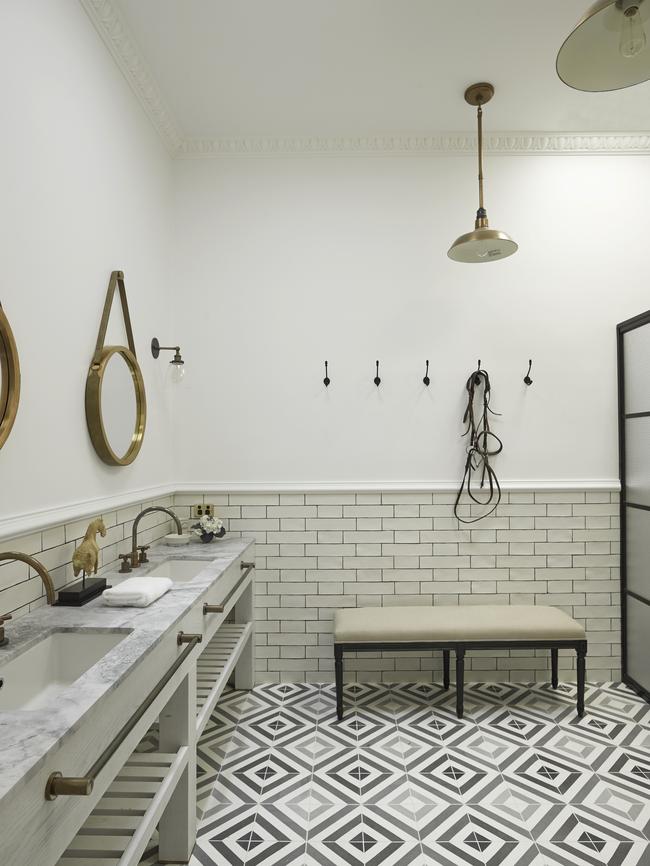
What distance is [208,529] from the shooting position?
10.3 ft

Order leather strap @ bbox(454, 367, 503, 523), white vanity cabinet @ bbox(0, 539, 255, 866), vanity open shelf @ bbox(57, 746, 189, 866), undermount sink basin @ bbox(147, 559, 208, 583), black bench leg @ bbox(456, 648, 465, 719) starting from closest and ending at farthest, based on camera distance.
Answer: white vanity cabinet @ bbox(0, 539, 255, 866)
vanity open shelf @ bbox(57, 746, 189, 866)
undermount sink basin @ bbox(147, 559, 208, 583)
black bench leg @ bbox(456, 648, 465, 719)
leather strap @ bbox(454, 367, 503, 523)

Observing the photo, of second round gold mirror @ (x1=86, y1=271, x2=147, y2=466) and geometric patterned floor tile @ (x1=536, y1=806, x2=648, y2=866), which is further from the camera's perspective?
second round gold mirror @ (x1=86, y1=271, x2=147, y2=466)

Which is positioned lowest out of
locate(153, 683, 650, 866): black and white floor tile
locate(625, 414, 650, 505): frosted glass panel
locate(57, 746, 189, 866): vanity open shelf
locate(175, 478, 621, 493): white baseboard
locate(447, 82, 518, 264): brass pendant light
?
locate(153, 683, 650, 866): black and white floor tile

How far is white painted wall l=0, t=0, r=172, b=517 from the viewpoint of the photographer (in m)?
1.83

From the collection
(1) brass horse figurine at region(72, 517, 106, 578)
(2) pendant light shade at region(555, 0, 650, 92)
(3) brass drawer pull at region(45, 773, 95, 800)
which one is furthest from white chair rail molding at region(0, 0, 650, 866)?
(3) brass drawer pull at region(45, 773, 95, 800)

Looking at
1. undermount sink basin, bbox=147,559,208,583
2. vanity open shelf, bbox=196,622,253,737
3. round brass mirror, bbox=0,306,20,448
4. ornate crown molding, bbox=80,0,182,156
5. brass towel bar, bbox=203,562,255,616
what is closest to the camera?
round brass mirror, bbox=0,306,20,448

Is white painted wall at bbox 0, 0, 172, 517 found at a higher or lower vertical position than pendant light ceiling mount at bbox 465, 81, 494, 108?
lower

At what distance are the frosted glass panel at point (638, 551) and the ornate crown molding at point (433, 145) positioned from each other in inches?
83.9

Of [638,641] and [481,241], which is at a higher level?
[481,241]

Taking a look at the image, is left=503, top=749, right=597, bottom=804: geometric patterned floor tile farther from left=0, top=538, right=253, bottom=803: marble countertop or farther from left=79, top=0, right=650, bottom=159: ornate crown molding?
left=79, top=0, right=650, bottom=159: ornate crown molding

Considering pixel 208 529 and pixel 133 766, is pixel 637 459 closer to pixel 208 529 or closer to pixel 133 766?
pixel 208 529

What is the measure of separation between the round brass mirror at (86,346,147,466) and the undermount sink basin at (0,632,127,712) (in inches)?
36.1

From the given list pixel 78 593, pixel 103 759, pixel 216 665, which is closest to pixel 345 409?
pixel 216 665

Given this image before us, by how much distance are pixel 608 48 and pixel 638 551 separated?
254cm
